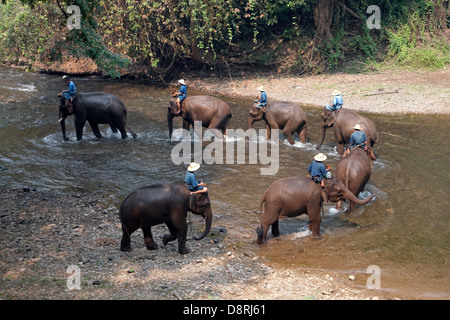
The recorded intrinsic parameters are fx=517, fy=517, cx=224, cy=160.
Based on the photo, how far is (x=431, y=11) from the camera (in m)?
24.0

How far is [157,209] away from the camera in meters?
8.54

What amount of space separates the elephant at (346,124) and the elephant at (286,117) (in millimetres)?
763

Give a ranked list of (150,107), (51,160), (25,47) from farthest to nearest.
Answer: (150,107), (25,47), (51,160)

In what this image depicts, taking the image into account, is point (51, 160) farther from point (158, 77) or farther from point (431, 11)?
point (431, 11)

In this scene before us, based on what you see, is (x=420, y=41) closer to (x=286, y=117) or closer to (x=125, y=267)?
(x=286, y=117)

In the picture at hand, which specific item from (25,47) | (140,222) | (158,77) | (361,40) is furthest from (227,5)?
(140,222)

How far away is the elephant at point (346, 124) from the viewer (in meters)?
13.2

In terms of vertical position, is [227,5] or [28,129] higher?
[227,5]

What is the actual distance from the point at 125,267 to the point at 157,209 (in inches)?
41.5

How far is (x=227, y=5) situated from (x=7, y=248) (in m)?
15.1

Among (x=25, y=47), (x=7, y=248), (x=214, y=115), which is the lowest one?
(x=7, y=248)

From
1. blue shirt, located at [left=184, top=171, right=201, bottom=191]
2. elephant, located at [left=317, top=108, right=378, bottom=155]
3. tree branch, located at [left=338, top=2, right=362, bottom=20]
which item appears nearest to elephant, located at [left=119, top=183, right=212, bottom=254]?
blue shirt, located at [left=184, top=171, right=201, bottom=191]

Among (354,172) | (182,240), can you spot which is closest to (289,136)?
(354,172)

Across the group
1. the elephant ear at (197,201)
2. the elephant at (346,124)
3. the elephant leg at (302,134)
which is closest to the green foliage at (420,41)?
the elephant leg at (302,134)
